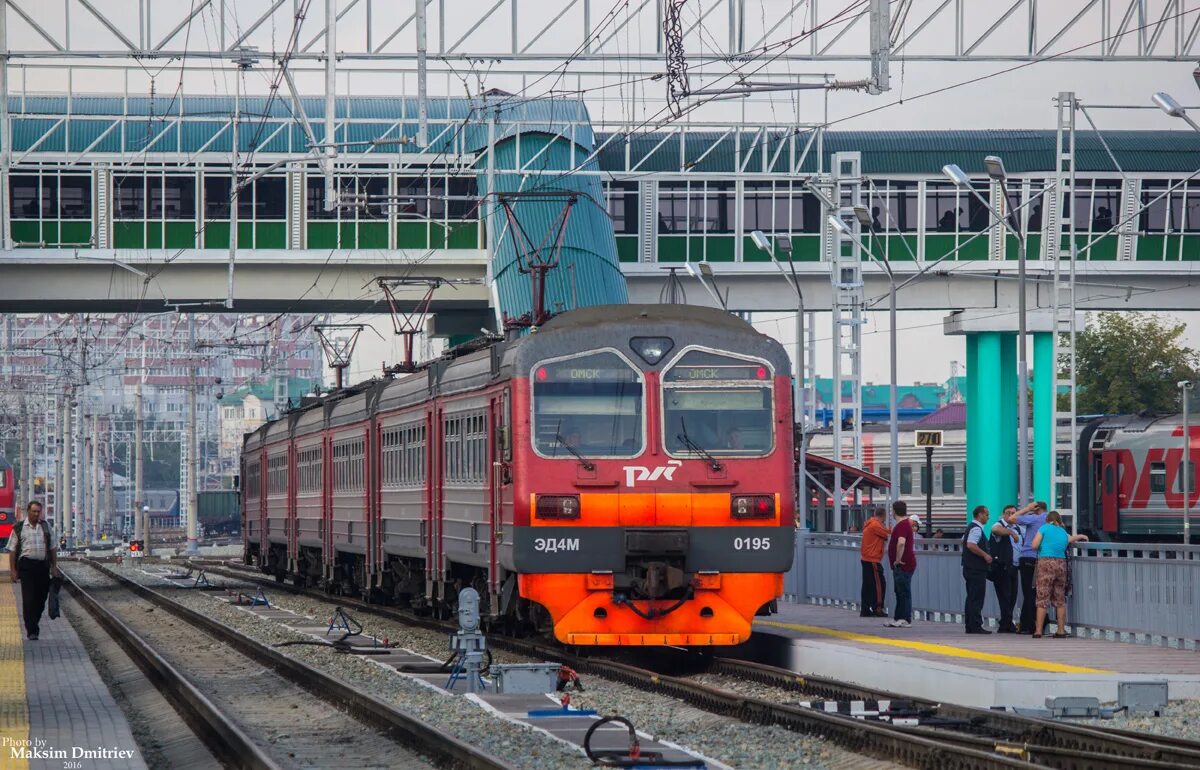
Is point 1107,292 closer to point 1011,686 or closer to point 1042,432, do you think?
point 1042,432

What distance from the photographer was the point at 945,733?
12891mm

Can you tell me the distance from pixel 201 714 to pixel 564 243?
30.7m

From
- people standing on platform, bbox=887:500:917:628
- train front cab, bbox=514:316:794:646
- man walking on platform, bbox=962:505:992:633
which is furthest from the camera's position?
people standing on platform, bbox=887:500:917:628

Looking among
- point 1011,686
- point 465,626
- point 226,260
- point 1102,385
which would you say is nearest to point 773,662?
point 465,626

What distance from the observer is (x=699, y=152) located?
5391 cm

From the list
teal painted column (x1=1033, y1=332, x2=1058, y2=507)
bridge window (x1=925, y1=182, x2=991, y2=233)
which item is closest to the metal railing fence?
teal painted column (x1=1033, y1=332, x2=1058, y2=507)

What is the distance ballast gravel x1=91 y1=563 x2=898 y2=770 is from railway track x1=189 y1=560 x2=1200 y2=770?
13cm

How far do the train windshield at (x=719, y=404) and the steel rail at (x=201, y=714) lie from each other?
5.25 m

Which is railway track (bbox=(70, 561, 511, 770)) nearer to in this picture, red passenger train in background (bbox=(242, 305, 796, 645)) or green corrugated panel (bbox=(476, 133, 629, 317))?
red passenger train in background (bbox=(242, 305, 796, 645))

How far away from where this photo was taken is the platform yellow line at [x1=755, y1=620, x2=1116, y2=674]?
16562 mm

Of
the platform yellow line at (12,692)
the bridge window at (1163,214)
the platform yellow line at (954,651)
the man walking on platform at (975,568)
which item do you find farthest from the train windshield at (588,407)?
the bridge window at (1163,214)

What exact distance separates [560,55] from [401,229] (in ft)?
66.6

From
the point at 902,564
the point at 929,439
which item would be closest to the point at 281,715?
the point at 902,564

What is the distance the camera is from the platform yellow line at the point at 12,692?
39.9 feet
